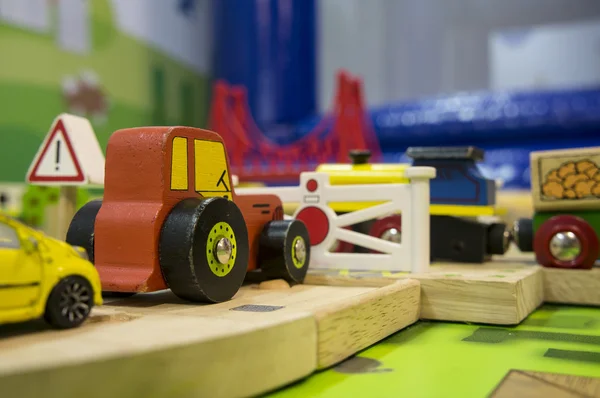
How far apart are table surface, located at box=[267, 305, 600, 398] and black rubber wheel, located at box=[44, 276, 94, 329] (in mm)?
294

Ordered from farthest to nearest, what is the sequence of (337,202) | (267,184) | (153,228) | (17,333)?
(267,184) → (337,202) → (153,228) → (17,333)

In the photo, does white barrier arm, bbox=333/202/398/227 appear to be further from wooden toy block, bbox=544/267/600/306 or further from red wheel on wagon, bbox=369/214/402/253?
wooden toy block, bbox=544/267/600/306

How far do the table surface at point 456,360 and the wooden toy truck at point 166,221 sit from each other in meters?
0.29

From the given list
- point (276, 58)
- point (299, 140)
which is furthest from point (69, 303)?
point (276, 58)

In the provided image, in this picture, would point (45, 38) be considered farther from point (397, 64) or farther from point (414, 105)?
point (397, 64)

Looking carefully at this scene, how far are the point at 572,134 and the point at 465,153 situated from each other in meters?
2.03

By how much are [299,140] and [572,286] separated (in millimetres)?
2523

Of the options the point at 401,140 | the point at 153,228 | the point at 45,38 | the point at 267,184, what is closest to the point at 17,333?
the point at 153,228

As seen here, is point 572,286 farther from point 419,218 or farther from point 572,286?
point 419,218

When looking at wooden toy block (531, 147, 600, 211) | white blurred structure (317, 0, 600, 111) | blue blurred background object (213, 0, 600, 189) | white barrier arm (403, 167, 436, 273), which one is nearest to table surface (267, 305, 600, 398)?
white barrier arm (403, 167, 436, 273)

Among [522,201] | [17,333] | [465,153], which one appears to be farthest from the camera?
[522,201]

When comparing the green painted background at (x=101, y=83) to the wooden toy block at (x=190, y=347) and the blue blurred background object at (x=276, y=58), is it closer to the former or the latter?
the blue blurred background object at (x=276, y=58)

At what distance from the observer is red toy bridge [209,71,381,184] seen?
10.9 feet

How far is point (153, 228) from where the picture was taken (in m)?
1.03
